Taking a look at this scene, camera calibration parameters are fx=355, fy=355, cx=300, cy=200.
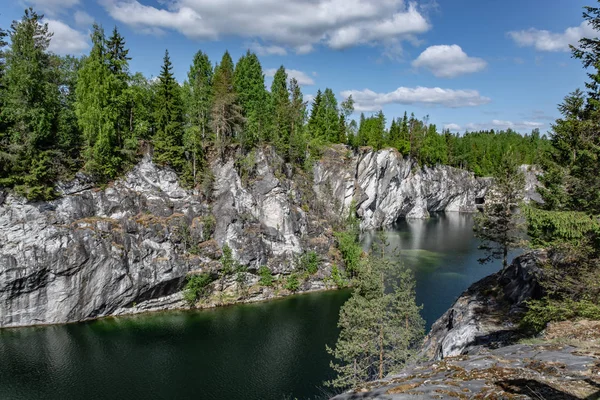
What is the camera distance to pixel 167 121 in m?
44.6

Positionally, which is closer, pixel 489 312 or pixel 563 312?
pixel 563 312

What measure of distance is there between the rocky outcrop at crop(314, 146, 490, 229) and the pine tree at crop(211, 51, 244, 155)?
23.5 metres

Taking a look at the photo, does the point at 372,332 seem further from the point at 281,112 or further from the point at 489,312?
the point at 281,112

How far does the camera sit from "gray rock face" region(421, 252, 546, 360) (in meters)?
16.1

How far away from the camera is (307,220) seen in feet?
170

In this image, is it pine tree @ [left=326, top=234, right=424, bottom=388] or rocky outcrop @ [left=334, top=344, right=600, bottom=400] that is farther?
pine tree @ [left=326, top=234, right=424, bottom=388]

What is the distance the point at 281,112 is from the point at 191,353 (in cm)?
3835

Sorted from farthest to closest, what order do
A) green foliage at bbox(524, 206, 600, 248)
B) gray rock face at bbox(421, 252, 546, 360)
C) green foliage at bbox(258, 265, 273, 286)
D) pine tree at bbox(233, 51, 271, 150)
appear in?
pine tree at bbox(233, 51, 271, 150)
green foliage at bbox(258, 265, 273, 286)
gray rock face at bbox(421, 252, 546, 360)
green foliage at bbox(524, 206, 600, 248)

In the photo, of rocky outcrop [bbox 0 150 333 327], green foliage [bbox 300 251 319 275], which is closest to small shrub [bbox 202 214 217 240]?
rocky outcrop [bbox 0 150 333 327]

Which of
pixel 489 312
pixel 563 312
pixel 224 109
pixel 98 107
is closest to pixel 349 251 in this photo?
pixel 224 109

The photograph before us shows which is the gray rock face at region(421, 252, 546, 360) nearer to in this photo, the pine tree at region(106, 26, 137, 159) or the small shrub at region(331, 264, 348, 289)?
the small shrub at region(331, 264, 348, 289)

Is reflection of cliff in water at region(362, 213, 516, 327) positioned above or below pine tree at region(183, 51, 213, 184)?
below

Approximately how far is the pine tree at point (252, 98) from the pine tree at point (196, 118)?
4845mm

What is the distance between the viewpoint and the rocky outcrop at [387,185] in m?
72.6
